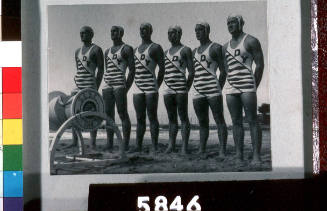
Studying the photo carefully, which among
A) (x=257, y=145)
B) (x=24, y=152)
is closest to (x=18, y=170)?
(x=24, y=152)

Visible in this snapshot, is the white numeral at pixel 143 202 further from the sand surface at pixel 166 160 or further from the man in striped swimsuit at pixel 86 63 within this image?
the man in striped swimsuit at pixel 86 63

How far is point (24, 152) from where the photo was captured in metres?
1.31

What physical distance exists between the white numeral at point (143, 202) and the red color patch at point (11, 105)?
41cm

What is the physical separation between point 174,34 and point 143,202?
480 millimetres

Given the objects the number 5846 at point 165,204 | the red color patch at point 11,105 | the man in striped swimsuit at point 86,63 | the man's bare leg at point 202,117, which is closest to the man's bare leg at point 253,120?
the man's bare leg at point 202,117

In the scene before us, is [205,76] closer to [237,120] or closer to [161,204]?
[237,120]

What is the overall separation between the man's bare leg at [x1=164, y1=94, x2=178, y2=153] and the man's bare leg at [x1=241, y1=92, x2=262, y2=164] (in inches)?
7.8

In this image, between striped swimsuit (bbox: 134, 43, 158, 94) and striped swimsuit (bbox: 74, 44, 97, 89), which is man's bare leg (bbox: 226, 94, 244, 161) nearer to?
striped swimsuit (bbox: 134, 43, 158, 94)

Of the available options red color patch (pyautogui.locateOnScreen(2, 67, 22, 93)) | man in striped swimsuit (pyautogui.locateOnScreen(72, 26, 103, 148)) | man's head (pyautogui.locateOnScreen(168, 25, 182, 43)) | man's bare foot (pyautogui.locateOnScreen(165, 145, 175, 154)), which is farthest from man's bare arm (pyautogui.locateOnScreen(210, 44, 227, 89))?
red color patch (pyautogui.locateOnScreen(2, 67, 22, 93))

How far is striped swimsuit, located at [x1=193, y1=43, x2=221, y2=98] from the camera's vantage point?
1326 mm

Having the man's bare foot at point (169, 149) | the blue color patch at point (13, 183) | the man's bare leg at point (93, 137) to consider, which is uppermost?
the man's bare leg at point (93, 137)

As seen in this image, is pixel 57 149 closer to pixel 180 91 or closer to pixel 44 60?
pixel 44 60

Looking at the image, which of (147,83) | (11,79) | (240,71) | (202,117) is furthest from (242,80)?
(11,79)

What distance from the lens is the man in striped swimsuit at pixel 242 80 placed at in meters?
1.33
